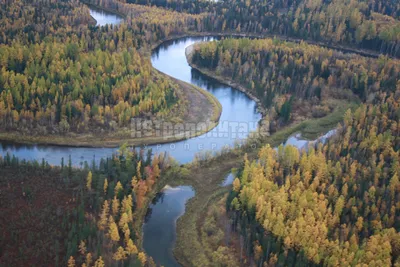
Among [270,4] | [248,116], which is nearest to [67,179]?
[248,116]

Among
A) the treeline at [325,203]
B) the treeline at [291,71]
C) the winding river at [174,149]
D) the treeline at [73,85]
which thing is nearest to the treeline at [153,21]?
the winding river at [174,149]

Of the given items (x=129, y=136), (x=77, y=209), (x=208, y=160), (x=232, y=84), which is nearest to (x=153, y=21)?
(x=232, y=84)

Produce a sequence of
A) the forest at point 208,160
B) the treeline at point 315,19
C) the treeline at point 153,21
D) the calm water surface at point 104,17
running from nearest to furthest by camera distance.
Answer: the forest at point 208,160
the treeline at point 153,21
the treeline at point 315,19
the calm water surface at point 104,17

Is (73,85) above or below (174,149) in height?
above

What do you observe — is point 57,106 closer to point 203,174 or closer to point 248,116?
point 203,174

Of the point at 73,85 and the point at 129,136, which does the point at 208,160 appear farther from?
the point at 73,85

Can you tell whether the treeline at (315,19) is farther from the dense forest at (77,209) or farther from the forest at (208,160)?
the dense forest at (77,209)

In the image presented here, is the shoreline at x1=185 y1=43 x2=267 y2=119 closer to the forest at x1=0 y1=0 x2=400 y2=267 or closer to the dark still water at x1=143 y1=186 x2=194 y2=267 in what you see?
the forest at x1=0 y1=0 x2=400 y2=267
